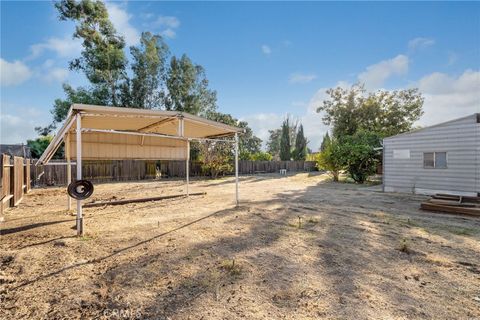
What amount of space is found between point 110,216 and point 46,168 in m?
10.5

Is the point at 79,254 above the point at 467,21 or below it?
below

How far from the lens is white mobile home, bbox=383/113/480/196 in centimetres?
863

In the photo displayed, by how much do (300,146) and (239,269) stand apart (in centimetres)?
3258

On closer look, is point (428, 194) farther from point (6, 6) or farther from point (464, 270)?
point (6, 6)

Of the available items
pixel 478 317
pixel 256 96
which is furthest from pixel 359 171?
pixel 478 317

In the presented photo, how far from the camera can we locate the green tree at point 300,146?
33.8 m

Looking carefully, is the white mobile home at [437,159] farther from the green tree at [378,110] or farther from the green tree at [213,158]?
the green tree at [378,110]

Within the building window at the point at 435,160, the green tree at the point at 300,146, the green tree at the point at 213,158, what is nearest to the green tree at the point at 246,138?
the green tree at the point at 300,146

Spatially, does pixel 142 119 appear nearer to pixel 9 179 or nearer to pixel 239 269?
pixel 9 179

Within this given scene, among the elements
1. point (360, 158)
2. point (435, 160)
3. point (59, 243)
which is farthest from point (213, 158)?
point (59, 243)

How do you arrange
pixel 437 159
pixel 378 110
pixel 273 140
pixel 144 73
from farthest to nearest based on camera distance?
pixel 273 140 → pixel 378 110 → pixel 144 73 → pixel 437 159

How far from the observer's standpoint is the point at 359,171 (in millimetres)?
14258

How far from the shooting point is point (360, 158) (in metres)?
13.8

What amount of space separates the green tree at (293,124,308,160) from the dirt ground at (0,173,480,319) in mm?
28624
